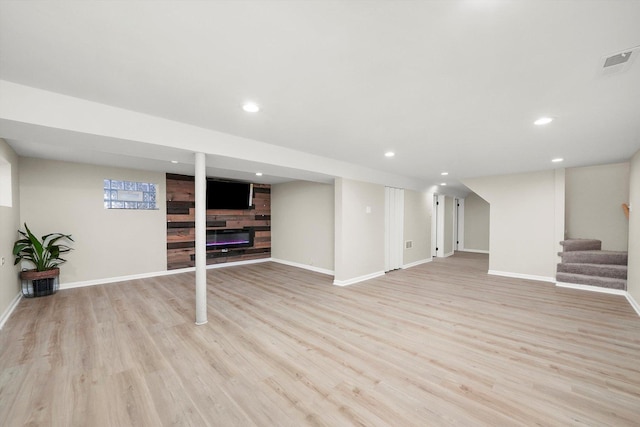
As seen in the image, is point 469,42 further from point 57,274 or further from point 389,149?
point 57,274

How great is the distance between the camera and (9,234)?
3.80 metres

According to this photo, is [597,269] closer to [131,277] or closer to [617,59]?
[617,59]

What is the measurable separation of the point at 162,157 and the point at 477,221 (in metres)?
11.2

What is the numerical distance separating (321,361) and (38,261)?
5376 millimetres

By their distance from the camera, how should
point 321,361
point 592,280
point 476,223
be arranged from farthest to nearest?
point 476,223 → point 592,280 → point 321,361

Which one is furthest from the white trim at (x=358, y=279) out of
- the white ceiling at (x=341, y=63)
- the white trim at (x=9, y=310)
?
the white trim at (x=9, y=310)

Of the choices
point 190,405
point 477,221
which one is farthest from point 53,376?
point 477,221

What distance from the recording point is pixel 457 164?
16.7 feet

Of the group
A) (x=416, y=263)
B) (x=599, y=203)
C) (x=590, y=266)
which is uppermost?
(x=599, y=203)

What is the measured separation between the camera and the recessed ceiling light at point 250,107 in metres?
2.45

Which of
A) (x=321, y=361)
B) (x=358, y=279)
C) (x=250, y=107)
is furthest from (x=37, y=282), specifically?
(x=358, y=279)

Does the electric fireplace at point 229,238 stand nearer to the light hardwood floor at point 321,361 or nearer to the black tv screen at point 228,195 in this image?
the black tv screen at point 228,195

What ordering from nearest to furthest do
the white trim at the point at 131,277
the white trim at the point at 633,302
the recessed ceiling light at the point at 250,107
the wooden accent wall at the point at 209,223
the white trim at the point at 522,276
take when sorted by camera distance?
the recessed ceiling light at the point at 250,107 → the white trim at the point at 633,302 → the white trim at the point at 131,277 → the white trim at the point at 522,276 → the wooden accent wall at the point at 209,223

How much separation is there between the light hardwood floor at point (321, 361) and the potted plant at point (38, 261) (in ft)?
0.81
